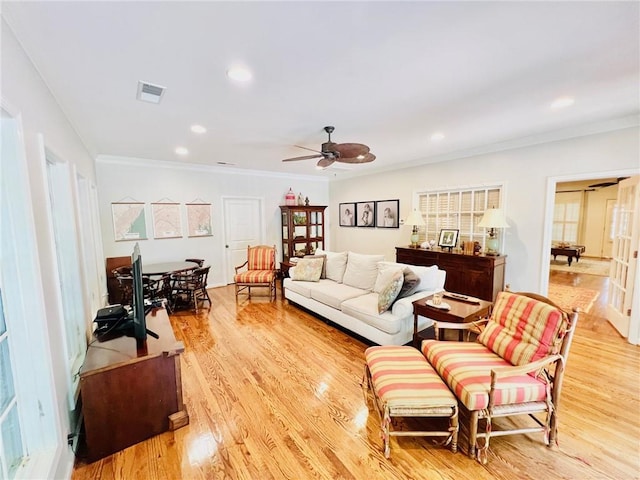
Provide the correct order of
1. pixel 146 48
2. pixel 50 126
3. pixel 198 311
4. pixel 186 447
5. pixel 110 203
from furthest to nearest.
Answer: pixel 110 203 → pixel 198 311 → pixel 50 126 → pixel 186 447 → pixel 146 48

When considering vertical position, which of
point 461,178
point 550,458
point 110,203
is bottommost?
point 550,458

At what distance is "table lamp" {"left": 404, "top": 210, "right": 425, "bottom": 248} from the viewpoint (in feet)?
16.0

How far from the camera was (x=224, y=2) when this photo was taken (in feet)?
4.31

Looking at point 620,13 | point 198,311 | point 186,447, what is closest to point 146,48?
point 186,447

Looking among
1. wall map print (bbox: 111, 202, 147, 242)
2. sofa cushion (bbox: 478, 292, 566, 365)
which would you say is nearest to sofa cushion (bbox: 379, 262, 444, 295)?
sofa cushion (bbox: 478, 292, 566, 365)

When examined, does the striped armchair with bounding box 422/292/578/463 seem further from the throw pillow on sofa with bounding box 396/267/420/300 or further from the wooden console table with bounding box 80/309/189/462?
the wooden console table with bounding box 80/309/189/462

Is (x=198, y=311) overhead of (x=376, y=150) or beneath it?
beneath

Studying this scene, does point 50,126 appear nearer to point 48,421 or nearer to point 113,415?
point 48,421

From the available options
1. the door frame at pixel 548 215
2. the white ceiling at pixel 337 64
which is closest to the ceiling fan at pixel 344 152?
the white ceiling at pixel 337 64

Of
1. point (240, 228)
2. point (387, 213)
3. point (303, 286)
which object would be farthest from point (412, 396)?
point (240, 228)

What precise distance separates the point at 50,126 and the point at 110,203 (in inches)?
120

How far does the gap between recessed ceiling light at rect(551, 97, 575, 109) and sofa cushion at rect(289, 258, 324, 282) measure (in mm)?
3293

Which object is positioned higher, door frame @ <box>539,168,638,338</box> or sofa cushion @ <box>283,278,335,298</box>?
door frame @ <box>539,168,638,338</box>

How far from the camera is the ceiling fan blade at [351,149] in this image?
110 inches
